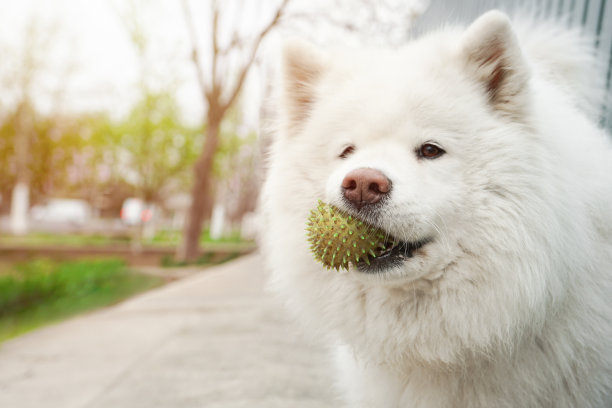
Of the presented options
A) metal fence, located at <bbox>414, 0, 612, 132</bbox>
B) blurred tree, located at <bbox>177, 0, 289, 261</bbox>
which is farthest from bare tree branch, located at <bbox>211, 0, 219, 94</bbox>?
metal fence, located at <bbox>414, 0, 612, 132</bbox>

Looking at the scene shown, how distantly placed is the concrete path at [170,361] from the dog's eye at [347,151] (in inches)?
45.0

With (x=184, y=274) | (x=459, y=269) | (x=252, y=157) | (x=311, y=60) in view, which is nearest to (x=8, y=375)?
(x=311, y=60)

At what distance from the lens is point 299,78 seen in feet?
7.81

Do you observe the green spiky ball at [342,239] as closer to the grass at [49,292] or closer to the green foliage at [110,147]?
the grass at [49,292]

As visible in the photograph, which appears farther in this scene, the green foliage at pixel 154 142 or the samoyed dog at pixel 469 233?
the green foliage at pixel 154 142

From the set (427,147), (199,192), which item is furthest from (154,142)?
(427,147)

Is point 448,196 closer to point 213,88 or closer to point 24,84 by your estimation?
point 213,88

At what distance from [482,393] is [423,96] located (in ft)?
3.62

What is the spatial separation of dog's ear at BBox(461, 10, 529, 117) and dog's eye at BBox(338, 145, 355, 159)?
547 millimetres

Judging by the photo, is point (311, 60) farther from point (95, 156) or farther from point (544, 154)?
point (95, 156)

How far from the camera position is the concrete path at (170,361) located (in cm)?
298

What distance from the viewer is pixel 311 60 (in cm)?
232

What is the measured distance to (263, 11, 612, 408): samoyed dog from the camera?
5.79 feet

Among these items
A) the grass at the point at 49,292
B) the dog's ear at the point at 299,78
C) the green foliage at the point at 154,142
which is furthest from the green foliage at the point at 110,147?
the dog's ear at the point at 299,78
